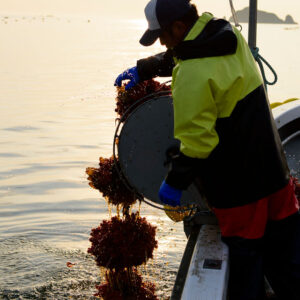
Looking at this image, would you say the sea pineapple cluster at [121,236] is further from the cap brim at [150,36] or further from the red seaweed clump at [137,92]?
the cap brim at [150,36]

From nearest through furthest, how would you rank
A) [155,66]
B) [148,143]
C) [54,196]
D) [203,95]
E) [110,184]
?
[203,95] → [148,143] → [155,66] → [110,184] → [54,196]

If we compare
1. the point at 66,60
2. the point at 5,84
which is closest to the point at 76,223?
the point at 5,84

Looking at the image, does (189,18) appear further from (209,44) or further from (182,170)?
(182,170)

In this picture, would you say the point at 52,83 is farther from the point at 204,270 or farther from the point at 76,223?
the point at 204,270

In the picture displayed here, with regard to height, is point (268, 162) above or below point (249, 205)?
above

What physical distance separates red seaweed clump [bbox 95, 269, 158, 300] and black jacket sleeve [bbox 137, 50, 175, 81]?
1.34 metres

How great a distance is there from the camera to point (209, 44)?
9.94 feet

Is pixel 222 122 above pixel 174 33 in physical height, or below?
below

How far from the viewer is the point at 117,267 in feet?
13.2

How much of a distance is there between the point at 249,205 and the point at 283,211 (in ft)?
0.81

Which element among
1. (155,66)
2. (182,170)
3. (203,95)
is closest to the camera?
(203,95)

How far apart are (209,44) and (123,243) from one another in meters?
1.55

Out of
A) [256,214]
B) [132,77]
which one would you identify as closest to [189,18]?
[132,77]

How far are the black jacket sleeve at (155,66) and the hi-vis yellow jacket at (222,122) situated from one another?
2.19 feet
